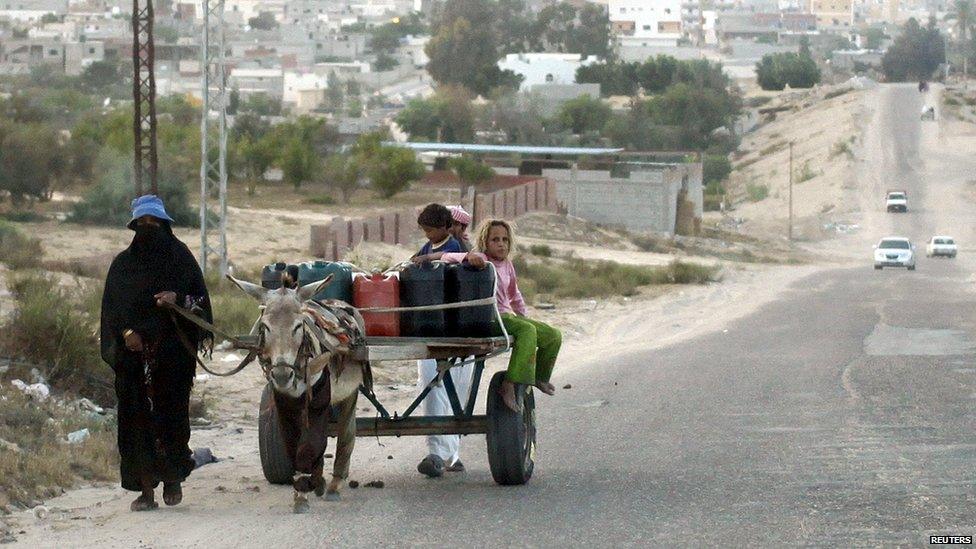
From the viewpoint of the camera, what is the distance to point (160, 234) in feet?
30.3

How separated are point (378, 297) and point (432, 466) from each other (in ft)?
4.28

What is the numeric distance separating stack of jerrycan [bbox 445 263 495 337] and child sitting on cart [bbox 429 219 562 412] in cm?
10

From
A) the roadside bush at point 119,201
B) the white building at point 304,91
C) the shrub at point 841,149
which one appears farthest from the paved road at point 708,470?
the white building at point 304,91

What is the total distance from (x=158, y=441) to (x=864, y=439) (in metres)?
5.38

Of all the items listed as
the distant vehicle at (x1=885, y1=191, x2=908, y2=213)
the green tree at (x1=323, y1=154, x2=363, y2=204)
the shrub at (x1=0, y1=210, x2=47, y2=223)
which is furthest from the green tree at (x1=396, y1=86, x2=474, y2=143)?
the shrub at (x1=0, y1=210, x2=47, y2=223)

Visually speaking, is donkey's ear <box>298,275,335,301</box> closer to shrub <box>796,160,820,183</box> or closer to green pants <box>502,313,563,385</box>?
green pants <box>502,313,563,385</box>

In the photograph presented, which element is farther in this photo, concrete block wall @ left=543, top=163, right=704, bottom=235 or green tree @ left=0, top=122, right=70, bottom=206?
concrete block wall @ left=543, top=163, right=704, bottom=235

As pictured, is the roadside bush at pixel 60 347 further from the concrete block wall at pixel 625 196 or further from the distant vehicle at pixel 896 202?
the distant vehicle at pixel 896 202

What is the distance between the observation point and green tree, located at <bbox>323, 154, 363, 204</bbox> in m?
62.8

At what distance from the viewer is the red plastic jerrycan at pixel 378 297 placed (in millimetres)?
9883

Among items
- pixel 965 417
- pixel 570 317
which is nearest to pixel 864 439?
pixel 965 417

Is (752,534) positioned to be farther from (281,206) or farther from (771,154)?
(771,154)

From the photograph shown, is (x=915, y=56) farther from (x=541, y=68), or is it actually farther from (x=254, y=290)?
(x=254, y=290)

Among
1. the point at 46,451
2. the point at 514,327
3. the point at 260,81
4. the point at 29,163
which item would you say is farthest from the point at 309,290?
the point at 260,81
